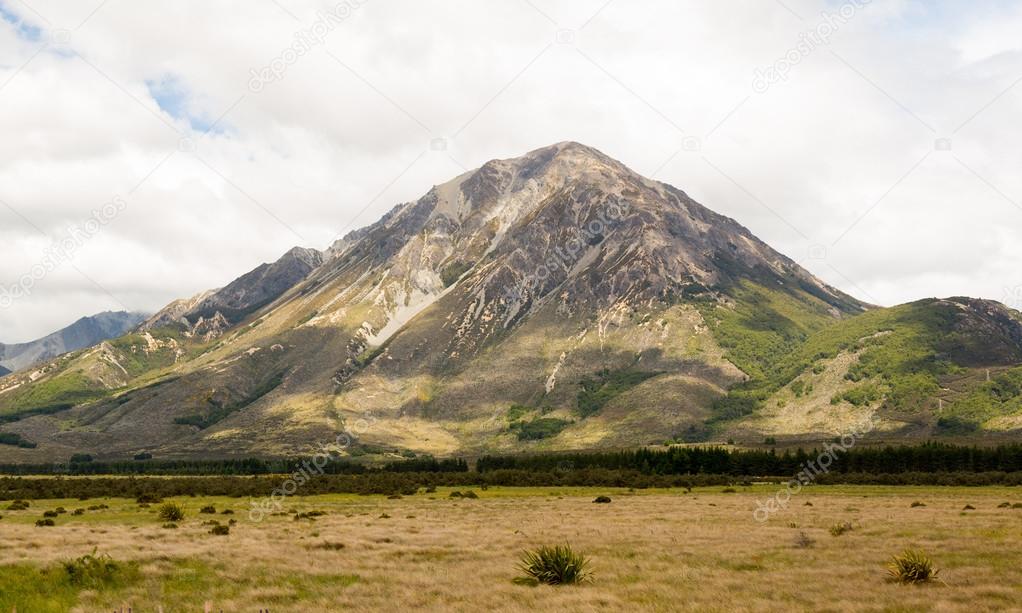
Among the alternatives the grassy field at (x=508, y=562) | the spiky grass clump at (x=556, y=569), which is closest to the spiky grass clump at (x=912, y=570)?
the grassy field at (x=508, y=562)

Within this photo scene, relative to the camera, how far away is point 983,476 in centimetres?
10138

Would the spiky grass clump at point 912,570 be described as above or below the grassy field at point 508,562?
above

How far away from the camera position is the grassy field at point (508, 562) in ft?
80.1

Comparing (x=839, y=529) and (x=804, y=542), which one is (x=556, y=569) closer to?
(x=804, y=542)

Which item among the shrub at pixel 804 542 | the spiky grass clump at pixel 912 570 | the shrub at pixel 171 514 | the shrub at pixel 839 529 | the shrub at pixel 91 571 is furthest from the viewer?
the shrub at pixel 171 514

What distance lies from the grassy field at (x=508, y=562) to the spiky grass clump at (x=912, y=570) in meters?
0.52

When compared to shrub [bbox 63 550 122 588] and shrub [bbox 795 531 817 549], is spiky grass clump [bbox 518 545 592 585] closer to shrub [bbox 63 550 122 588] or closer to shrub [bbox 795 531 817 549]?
shrub [bbox 795 531 817 549]

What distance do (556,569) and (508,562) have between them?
5.20 m

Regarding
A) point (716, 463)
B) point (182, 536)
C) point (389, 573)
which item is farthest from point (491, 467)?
point (389, 573)

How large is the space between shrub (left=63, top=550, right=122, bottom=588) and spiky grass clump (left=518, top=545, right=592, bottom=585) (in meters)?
16.4

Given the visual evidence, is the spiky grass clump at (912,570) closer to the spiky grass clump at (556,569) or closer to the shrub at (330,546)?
the spiky grass clump at (556,569)

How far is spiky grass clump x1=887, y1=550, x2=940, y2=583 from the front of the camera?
26.2m

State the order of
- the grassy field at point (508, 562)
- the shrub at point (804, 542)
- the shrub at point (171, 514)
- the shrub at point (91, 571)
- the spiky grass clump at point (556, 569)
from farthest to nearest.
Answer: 1. the shrub at point (171, 514)
2. the shrub at point (804, 542)
3. the spiky grass clump at point (556, 569)
4. the shrub at point (91, 571)
5. the grassy field at point (508, 562)

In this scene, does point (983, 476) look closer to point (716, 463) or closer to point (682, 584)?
point (716, 463)
